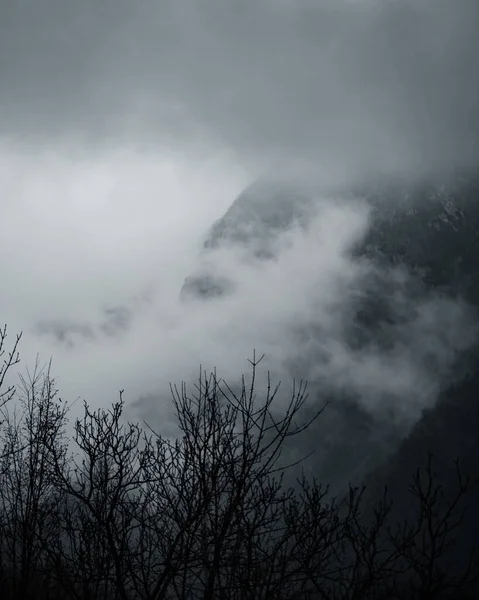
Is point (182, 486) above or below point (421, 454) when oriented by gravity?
below

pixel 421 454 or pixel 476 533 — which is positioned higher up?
pixel 421 454

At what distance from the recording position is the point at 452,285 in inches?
7835

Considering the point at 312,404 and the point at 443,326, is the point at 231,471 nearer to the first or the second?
the point at 312,404

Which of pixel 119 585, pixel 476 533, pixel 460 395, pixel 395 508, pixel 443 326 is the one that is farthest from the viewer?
pixel 443 326

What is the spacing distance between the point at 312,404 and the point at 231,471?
18429cm

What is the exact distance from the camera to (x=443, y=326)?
640 feet

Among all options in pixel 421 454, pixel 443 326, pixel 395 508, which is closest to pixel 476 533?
A: pixel 395 508

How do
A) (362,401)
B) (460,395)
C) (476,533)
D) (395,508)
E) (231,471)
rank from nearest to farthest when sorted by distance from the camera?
(231,471) < (476,533) < (395,508) < (460,395) < (362,401)

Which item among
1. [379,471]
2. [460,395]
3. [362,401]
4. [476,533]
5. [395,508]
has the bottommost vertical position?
[476,533]

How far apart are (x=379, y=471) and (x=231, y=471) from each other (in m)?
145

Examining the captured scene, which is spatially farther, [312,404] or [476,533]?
[312,404]

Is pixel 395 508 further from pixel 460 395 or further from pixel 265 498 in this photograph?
pixel 265 498

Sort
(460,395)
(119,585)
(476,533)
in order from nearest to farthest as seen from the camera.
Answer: (119,585) < (476,533) < (460,395)

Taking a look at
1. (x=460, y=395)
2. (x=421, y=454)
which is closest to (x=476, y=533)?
(x=421, y=454)
